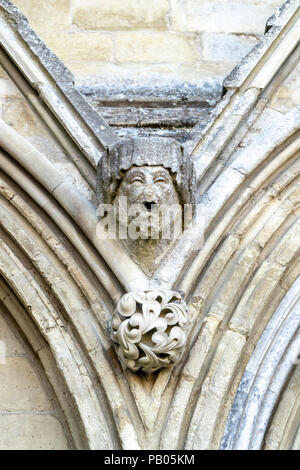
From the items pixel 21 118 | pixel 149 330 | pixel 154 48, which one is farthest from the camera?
pixel 154 48

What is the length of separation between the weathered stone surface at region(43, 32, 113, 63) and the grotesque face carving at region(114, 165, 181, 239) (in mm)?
1617

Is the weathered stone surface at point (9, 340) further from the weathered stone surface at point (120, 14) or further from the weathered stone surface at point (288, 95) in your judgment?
the weathered stone surface at point (120, 14)

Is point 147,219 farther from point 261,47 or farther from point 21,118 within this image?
point 261,47

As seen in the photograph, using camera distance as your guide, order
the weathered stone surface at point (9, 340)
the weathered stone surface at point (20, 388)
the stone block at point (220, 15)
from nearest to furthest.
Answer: the weathered stone surface at point (20, 388), the weathered stone surface at point (9, 340), the stone block at point (220, 15)

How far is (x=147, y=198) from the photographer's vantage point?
4668 mm

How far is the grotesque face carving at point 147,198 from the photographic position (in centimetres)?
468

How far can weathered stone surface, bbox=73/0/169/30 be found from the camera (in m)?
6.31

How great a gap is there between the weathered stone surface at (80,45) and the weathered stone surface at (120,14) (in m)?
0.08

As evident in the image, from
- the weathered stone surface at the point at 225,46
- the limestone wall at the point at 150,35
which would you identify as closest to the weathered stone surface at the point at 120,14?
the limestone wall at the point at 150,35

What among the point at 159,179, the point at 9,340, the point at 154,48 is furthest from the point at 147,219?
the point at 154,48

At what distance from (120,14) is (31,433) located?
2519mm

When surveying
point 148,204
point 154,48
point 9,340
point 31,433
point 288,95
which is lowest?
point 31,433
